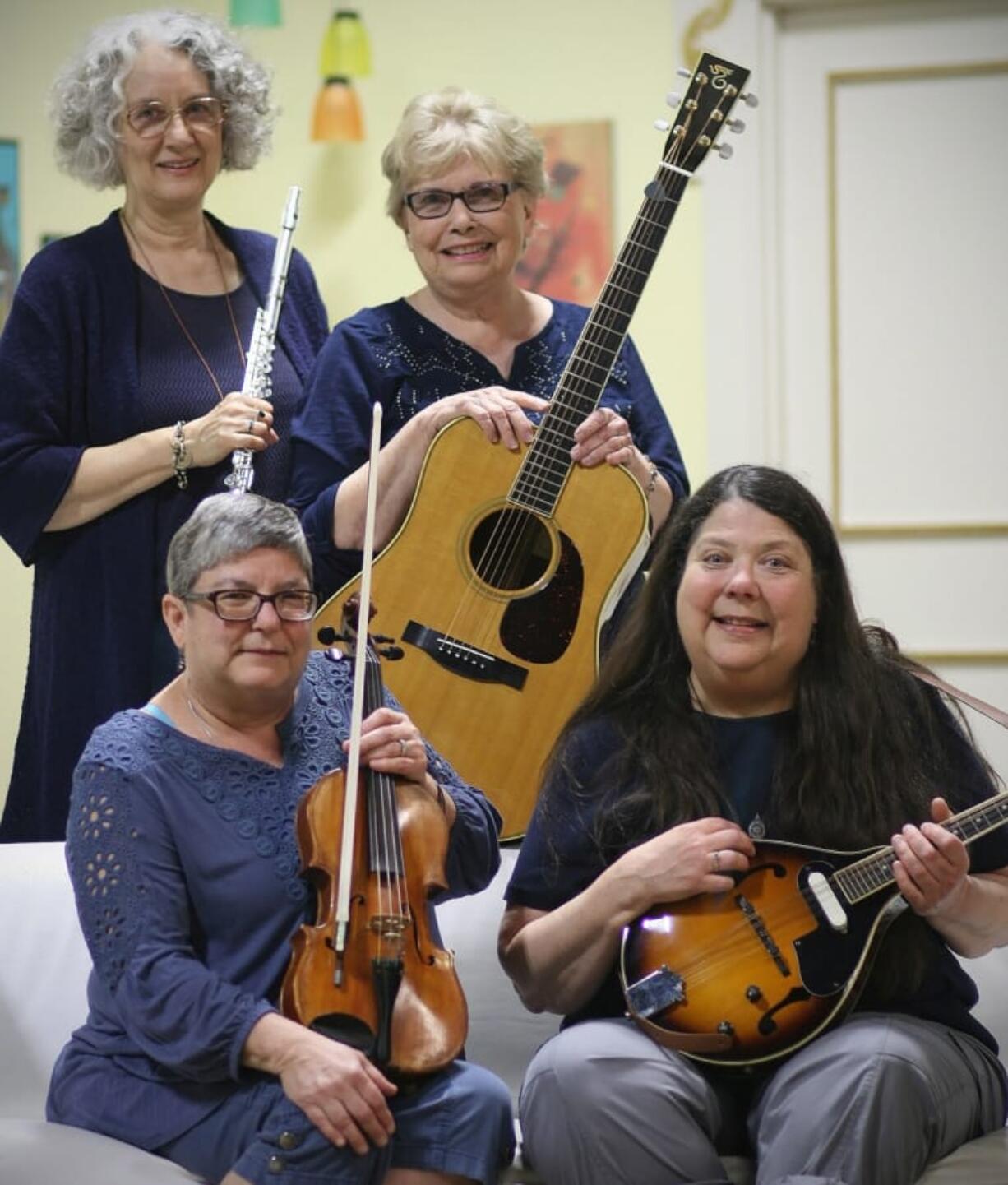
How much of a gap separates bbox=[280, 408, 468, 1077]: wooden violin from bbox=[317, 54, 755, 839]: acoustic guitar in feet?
1.57

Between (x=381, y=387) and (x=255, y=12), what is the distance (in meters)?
1.92

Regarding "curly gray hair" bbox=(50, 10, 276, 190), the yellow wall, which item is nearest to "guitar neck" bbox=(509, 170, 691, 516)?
"curly gray hair" bbox=(50, 10, 276, 190)

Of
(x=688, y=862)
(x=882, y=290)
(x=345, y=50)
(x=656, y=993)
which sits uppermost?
(x=345, y=50)

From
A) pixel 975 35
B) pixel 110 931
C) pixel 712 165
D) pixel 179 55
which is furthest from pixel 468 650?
pixel 975 35

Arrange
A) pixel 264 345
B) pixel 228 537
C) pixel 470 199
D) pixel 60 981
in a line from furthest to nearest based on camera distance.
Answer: pixel 264 345 < pixel 470 199 < pixel 60 981 < pixel 228 537

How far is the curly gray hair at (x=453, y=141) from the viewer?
240 centimetres

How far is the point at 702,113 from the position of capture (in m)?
2.39

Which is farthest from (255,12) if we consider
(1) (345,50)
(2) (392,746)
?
(2) (392,746)

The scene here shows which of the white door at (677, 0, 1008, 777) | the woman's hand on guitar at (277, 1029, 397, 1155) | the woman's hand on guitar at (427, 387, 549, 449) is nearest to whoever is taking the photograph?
the woman's hand on guitar at (277, 1029, 397, 1155)

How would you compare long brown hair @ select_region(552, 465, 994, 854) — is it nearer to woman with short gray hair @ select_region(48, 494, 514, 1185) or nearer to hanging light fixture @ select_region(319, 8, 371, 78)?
woman with short gray hair @ select_region(48, 494, 514, 1185)

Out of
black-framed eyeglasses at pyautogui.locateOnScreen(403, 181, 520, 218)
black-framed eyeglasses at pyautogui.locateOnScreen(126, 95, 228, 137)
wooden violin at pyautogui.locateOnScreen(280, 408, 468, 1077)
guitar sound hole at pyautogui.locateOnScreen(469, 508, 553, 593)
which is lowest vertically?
wooden violin at pyautogui.locateOnScreen(280, 408, 468, 1077)

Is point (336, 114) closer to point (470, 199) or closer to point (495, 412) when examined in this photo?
point (470, 199)

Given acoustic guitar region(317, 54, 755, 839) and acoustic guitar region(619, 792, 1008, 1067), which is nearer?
acoustic guitar region(619, 792, 1008, 1067)

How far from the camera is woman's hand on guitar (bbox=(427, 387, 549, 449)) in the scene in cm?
232
